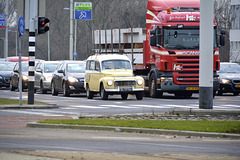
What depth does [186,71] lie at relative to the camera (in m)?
29.7

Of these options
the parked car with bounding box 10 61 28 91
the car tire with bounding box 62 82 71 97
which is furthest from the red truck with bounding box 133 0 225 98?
the parked car with bounding box 10 61 28 91

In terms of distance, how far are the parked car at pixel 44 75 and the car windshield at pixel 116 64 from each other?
6706 mm

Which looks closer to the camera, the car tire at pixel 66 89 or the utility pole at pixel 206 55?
the utility pole at pixel 206 55

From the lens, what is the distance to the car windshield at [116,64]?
99.2 feet

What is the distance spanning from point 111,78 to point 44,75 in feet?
29.1

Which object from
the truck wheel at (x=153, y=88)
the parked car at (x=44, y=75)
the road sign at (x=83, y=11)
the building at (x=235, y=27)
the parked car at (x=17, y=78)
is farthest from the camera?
the building at (x=235, y=27)

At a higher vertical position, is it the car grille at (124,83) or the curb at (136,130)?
the car grille at (124,83)

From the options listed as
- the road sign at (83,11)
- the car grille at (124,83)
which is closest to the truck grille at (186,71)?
the car grille at (124,83)

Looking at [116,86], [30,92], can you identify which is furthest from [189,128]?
[116,86]

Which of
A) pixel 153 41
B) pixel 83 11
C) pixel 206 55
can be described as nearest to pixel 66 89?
pixel 153 41

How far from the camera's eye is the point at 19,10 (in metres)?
24.3

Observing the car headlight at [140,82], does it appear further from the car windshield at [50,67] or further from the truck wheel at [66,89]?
the car windshield at [50,67]

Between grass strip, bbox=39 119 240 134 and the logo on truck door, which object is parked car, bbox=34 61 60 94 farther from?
grass strip, bbox=39 119 240 134

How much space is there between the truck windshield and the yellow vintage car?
2.00m
